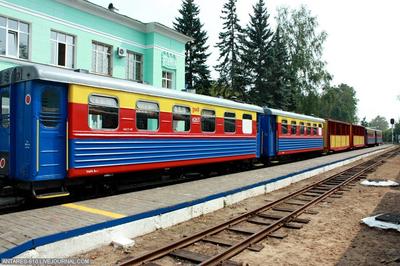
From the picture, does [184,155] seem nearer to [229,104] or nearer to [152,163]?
[152,163]

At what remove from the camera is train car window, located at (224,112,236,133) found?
1432cm

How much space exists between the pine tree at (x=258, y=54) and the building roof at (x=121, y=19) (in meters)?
16.6

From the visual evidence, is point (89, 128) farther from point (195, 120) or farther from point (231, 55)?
point (231, 55)

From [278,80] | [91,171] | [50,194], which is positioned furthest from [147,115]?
[278,80]

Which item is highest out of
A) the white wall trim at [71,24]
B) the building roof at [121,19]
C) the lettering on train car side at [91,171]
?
the building roof at [121,19]

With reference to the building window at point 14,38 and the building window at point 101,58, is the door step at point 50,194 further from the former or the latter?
the building window at point 101,58

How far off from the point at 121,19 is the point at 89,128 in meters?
15.4

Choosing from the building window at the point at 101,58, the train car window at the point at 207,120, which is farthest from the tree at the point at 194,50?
the train car window at the point at 207,120

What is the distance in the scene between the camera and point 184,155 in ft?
39.2

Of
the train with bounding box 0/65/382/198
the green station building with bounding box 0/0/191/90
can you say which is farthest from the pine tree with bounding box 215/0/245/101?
the train with bounding box 0/65/382/198

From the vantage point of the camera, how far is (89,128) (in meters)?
8.62

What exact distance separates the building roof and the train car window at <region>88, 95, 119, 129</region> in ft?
39.0

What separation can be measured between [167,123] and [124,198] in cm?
292

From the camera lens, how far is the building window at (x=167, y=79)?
25.7 m
